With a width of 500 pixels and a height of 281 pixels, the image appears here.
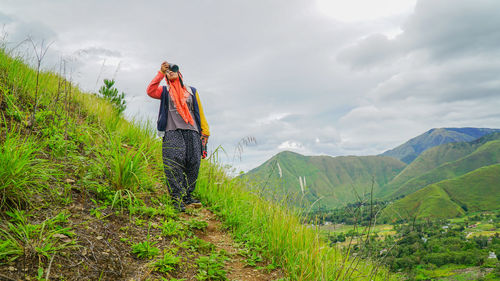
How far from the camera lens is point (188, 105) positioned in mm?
5859

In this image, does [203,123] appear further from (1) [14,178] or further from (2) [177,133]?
(1) [14,178]

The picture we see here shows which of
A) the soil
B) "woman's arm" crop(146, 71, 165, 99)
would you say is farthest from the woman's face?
the soil

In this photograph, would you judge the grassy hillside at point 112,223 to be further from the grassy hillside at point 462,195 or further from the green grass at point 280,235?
the grassy hillside at point 462,195

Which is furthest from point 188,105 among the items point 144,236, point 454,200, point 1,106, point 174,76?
point 454,200

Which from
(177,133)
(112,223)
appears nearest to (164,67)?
(177,133)

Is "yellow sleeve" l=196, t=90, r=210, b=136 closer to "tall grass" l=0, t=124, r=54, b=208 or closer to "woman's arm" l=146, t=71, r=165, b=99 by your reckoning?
"woman's arm" l=146, t=71, r=165, b=99

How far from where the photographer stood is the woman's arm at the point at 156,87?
548cm

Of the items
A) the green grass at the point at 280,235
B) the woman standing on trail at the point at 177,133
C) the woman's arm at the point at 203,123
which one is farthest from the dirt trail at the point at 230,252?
the woman's arm at the point at 203,123

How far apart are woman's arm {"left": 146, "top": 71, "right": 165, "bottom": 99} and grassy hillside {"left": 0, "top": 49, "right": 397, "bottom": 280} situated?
1.46 m

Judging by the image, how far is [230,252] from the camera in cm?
433

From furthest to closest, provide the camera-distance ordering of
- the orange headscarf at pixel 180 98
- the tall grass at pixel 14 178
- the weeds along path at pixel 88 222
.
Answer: the orange headscarf at pixel 180 98 < the tall grass at pixel 14 178 < the weeds along path at pixel 88 222

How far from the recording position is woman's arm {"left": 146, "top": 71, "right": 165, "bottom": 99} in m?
5.48

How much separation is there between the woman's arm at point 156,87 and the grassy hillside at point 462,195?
445 ft

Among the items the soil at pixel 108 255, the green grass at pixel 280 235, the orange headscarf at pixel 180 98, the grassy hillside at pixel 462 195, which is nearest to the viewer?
the soil at pixel 108 255
